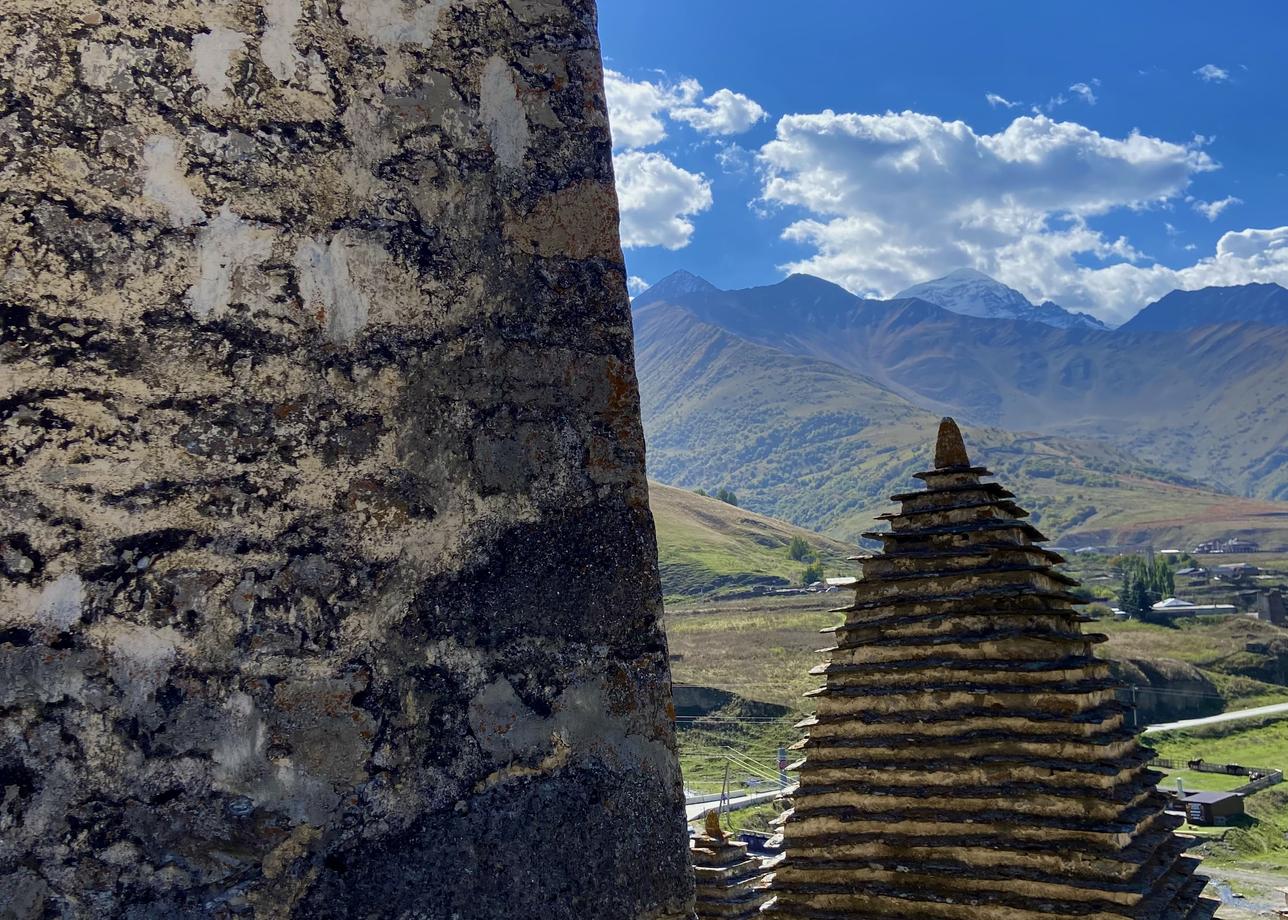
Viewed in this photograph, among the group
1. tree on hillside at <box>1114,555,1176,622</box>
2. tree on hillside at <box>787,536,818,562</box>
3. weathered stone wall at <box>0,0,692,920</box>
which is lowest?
tree on hillside at <box>1114,555,1176,622</box>

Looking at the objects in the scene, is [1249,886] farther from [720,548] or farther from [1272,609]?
[720,548]

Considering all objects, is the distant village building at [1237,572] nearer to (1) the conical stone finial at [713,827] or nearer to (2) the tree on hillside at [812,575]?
(2) the tree on hillside at [812,575]

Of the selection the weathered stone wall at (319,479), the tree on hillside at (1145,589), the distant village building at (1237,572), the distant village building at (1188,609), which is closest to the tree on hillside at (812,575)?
the tree on hillside at (1145,589)

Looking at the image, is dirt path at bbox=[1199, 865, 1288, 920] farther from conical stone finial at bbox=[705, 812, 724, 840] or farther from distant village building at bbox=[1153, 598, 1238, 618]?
distant village building at bbox=[1153, 598, 1238, 618]

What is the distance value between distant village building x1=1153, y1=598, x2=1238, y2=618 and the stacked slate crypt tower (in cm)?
9640

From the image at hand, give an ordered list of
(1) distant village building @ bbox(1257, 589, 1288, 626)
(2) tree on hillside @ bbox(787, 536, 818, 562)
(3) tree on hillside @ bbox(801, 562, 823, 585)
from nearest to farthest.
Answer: (1) distant village building @ bbox(1257, 589, 1288, 626) < (3) tree on hillside @ bbox(801, 562, 823, 585) < (2) tree on hillside @ bbox(787, 536, 818, 562)

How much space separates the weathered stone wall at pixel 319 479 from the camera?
240 cm

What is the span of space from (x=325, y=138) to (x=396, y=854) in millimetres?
1563

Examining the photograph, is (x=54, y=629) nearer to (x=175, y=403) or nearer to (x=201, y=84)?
(x=175, y=403)

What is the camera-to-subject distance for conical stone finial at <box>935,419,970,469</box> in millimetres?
10289

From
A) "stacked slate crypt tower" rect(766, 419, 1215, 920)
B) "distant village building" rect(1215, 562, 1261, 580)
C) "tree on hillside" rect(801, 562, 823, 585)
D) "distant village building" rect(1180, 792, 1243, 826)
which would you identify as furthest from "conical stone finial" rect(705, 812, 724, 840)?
"distant village building" rect(1215, 562, 1261, 580)

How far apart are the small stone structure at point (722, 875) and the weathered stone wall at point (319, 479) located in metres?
9.34

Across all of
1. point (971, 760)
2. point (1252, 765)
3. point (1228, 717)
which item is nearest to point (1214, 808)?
point (1252, 765)

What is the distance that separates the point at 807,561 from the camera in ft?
493
